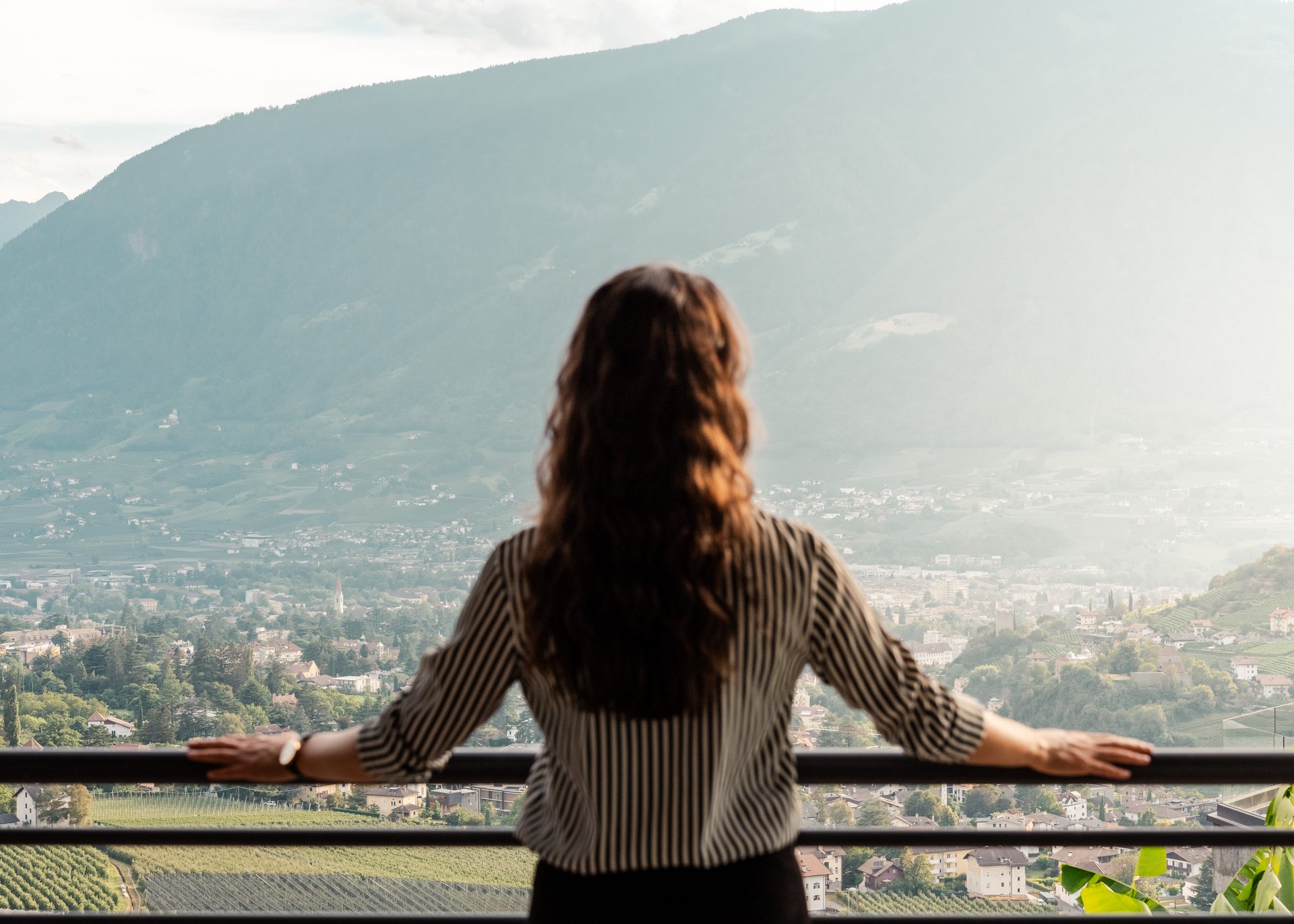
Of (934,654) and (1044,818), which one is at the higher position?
(934,654)

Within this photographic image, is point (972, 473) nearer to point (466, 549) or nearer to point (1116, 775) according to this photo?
point (466, 549)

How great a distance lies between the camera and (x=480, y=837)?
1.46 meters

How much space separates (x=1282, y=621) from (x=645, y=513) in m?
38.2

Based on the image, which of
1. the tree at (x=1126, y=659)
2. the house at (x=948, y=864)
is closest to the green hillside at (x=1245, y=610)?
the tree at (x=1126, y=659)

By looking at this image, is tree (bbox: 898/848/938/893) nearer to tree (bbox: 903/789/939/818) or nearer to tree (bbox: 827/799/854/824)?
tree (bbox: 903/789/939/818)

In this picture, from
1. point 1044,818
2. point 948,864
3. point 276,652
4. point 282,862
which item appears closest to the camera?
point 948,864

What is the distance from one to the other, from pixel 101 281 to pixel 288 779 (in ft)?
265

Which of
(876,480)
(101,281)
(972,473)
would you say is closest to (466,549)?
(876,480)

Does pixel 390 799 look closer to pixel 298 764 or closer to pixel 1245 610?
pixel 298 764

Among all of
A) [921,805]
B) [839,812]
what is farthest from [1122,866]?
[839,812]

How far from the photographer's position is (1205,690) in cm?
2866

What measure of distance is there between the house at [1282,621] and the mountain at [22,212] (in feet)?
265

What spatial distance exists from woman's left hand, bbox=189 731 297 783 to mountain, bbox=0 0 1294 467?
5499cm

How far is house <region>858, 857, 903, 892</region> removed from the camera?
14125 mm
